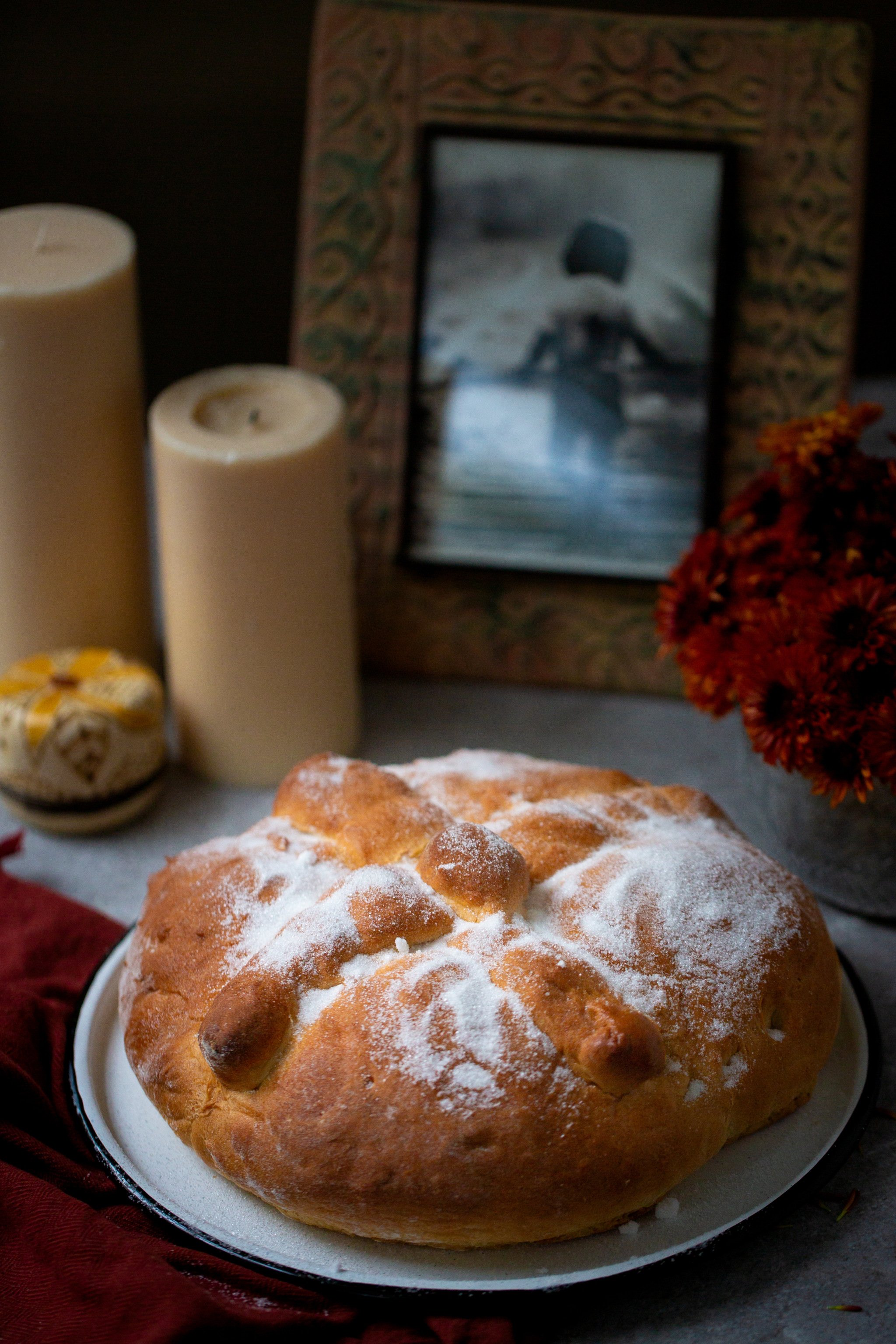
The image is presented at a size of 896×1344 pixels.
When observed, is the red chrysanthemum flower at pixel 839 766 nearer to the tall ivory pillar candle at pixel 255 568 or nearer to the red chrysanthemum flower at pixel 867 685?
the red chrysanthemum flower at pixel 867 685

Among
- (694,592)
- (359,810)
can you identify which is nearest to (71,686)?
(359,810)

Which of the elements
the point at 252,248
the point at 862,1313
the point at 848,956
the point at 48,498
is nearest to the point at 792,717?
the point at 848,956

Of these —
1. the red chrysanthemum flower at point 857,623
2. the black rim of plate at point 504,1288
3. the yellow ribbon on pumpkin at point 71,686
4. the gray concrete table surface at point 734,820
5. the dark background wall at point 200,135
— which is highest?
the dark background wall at point 200,135

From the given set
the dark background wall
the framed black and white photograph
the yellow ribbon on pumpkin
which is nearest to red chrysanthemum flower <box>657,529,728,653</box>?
the framed black and white photograph

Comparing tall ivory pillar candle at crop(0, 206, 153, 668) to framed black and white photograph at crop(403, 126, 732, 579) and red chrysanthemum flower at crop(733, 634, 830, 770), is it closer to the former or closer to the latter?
framed black and white photograph at crop(403, 126, 732, 579)

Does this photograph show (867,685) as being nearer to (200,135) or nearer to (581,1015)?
(581,1015)

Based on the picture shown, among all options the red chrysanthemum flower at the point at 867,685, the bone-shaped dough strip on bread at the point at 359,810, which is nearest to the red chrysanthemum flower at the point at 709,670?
the red chrysanthemum flower at the point at 867,685

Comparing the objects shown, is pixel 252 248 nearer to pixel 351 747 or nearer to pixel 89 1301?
pixel 351 747
